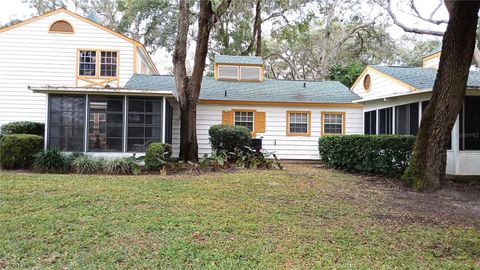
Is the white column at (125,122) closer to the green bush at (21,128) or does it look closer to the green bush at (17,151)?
the green bush at (17,151)

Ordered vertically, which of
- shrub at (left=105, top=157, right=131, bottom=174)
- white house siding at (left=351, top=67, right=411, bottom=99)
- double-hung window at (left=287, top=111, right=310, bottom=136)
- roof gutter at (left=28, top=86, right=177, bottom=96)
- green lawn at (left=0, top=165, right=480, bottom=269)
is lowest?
green lawn at (left=0, top=165, right=480, bottom=269)

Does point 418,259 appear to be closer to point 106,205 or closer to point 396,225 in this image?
point 396,225

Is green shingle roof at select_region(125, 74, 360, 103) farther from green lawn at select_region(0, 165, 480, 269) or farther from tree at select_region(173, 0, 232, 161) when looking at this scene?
green lawn at select_region(0, 165, 480, 269)

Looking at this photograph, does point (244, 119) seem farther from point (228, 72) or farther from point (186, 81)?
point (186, 81)

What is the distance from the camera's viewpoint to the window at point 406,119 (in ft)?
35.8

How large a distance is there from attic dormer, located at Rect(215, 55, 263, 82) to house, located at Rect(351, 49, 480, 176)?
5.00 metres

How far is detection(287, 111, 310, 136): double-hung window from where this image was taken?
1494 centimetres

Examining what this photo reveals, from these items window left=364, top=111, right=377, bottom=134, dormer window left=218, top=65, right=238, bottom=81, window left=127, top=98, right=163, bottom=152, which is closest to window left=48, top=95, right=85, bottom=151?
window left=127, top=98, right=163, bottom=152

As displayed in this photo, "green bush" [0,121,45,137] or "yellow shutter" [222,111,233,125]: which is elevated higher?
"yellow shutter" [222,111,233,125]

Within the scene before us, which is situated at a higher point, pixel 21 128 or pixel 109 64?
pixel 109 64

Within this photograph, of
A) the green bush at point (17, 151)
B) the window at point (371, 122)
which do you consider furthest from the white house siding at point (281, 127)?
the green bush at point (17, 151)

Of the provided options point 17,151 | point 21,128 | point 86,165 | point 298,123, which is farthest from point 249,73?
point 17,151

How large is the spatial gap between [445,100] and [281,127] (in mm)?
7728

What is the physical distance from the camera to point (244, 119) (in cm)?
1476
